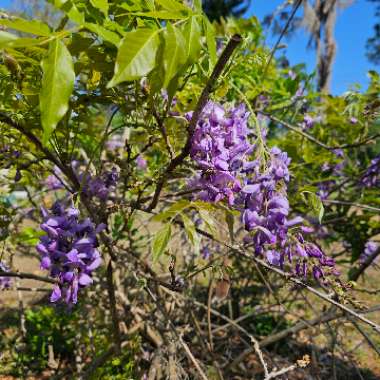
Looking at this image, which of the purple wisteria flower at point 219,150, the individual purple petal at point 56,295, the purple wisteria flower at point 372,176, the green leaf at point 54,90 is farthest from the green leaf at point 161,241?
the purple wisteria flower at point 372,176

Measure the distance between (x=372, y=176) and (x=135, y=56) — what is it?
2.28 m

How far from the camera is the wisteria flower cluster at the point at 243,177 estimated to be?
3.10ft

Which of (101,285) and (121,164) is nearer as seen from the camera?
(121,164)

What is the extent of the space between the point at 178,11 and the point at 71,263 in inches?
23.4

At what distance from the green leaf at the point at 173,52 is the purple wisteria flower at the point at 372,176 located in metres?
2.11

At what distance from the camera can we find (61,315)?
3.38 meters

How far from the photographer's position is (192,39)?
70 cm

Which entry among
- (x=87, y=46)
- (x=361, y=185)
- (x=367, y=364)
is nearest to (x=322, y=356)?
(x=367, y=364)

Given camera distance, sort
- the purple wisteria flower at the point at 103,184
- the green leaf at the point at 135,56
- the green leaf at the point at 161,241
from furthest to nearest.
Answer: the purple wisteria flower at the point at 103,184, the green leaf at the point at 161,241, the green leaf at the point at 135,56

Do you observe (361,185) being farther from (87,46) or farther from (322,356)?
(87,46)

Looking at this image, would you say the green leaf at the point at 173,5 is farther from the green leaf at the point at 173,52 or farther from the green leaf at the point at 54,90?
the green leaf at the point at 54,90

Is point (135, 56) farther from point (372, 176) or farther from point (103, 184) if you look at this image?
point (372, 176)

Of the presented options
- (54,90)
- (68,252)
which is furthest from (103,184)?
(54,90)

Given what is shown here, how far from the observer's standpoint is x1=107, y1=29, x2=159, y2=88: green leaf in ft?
1.93
